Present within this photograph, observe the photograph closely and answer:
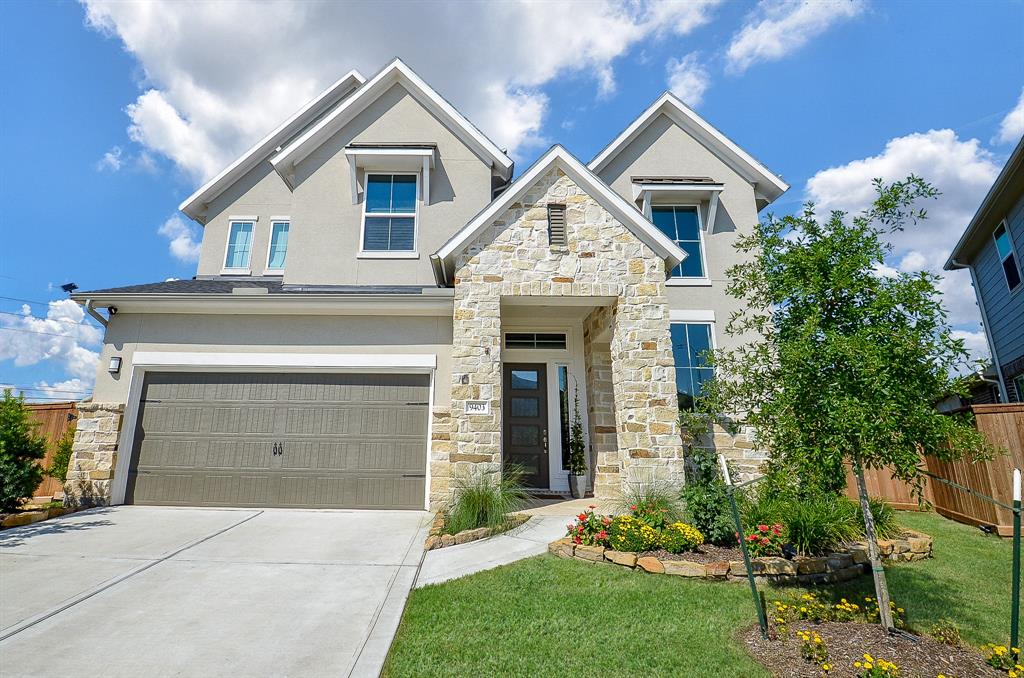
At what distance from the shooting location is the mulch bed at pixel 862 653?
9.97 feet

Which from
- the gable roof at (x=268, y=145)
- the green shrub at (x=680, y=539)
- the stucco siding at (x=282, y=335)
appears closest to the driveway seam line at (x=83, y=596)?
the stucco siding at (x=282, y=335)

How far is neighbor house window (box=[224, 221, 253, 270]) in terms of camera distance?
1191 cm

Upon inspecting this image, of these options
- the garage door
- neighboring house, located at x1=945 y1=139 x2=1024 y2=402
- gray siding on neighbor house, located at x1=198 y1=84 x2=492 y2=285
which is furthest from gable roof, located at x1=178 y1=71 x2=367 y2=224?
neighboring house, located at x1=945 y1=139 x2=1024 y2=402

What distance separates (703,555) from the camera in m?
5.33

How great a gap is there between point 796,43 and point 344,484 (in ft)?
39.1

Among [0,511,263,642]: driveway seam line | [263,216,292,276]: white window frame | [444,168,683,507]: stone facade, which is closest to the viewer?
[0,511,263,642]: driveway seam line

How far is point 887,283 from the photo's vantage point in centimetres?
388

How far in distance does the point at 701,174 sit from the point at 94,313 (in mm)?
13271

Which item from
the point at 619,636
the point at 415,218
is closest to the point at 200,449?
the point at 415,218

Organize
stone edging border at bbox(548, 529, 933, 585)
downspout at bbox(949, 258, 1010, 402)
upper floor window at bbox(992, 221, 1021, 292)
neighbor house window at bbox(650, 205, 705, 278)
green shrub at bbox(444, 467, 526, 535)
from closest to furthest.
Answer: stone edging border at bbox(548, 529, 933, 585) → green shrub at bbox(444, 467, 526, 535) → neighbor house window at bbox(650, 205, 705, 278) → upper floor window at bbox(992, 221, 1021, 292) → downspout at bbox(949, 258, 1010, 402)

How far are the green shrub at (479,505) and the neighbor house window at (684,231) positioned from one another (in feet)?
21.6

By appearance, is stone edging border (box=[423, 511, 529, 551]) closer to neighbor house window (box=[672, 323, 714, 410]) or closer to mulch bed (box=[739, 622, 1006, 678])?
mulch bed (box=[739, 622, 1006, 678])

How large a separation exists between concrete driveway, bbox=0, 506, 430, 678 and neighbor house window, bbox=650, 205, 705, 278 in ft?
26.0

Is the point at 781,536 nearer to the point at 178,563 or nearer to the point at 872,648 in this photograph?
the point at 872,648
